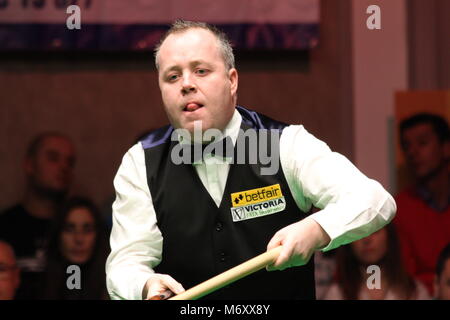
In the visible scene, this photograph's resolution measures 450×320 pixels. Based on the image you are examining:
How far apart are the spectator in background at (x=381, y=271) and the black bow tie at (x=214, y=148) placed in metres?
1.47

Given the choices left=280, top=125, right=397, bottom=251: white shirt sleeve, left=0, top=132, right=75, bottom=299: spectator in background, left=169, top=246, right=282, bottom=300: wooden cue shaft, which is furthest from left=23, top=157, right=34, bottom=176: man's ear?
left=169, top=246, right=282, bottom=300: wooden cue shaft

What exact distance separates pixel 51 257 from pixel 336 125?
151cm

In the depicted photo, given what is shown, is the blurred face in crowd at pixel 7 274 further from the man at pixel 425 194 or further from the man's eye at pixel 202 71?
the man's eye at pixel 202 71

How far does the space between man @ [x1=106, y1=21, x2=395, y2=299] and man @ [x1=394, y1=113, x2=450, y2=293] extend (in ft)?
5.39

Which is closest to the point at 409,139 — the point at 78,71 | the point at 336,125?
the point at 336,125

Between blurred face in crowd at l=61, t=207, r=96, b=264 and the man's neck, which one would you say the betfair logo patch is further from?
the man's neck

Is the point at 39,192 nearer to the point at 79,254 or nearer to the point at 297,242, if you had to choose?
the point at 79,254

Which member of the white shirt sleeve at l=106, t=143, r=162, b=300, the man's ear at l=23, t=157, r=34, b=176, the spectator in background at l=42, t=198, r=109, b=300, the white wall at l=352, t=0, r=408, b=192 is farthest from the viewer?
the white wall at l=352, t=0, r=408, b=192

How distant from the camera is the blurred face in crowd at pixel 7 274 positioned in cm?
361

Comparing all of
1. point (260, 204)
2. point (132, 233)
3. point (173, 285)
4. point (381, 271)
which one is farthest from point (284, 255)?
point (381, 271)

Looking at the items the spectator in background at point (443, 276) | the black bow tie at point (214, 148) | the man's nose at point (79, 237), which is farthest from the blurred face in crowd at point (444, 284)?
the black bow tie at point (214, 148)

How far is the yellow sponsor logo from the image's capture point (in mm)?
2199

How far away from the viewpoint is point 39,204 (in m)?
3.88
